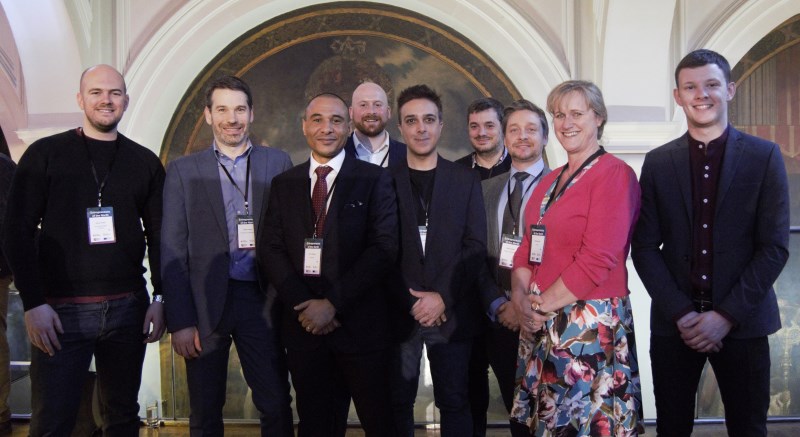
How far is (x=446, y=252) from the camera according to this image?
2.96 m

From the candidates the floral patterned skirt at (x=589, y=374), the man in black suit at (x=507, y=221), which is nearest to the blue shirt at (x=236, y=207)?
the man in black suit at (x=507, y=221)

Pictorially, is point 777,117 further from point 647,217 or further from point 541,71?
point 647,217

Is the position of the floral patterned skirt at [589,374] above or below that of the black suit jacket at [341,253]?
below

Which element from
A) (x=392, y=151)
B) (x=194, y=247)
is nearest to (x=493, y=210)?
(x=392, y=151)

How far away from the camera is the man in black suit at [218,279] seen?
286 centimetres

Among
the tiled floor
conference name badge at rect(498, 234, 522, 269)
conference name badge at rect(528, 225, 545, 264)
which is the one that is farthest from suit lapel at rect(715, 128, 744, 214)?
the tiled floor

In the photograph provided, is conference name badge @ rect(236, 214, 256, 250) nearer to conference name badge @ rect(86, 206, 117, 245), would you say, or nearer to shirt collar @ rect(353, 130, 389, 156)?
conference name badge @ rect(86, 206, 117, 245)

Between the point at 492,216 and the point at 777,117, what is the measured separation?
11.7 feet

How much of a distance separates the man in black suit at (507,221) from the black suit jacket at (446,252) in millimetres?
117

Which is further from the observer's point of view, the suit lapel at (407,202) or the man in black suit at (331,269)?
the suit lapel at (407,202)

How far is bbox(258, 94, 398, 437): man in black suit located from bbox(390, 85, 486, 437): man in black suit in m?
0.14

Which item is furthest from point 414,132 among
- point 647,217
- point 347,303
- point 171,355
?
point 171,355

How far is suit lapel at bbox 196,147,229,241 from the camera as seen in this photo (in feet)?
9.45

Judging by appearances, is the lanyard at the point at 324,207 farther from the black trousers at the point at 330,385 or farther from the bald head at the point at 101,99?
the bald head at the point at 101,99
